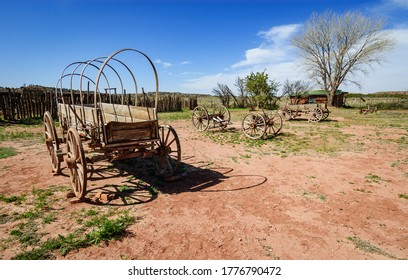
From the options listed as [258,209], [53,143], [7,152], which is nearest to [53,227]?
[53,143]

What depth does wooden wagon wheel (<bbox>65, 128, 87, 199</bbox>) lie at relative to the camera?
3.95 m

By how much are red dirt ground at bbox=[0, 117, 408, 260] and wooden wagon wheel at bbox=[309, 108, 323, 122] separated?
10035 mm

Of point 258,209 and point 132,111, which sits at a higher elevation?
point 132,111

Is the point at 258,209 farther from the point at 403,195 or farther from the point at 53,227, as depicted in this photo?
the point at 53,227

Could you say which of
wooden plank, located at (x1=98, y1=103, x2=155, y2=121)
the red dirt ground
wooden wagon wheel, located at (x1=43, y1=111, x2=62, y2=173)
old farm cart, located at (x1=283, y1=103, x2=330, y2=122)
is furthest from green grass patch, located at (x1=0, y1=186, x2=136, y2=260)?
old farm cart, located at (x1=283, y1=103, x2=330, y2=122)

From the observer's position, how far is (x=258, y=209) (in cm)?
415

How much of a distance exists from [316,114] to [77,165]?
647 inches

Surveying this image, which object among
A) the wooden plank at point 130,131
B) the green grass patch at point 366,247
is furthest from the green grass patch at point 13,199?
the green grass patch at point 366,247

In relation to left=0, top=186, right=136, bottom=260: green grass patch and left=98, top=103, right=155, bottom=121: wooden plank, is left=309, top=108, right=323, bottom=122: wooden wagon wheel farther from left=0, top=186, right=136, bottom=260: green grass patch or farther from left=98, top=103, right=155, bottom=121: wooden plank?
left=0, top=186, right=136, bottom=260: green grass patch

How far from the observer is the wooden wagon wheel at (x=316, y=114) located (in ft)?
54.8

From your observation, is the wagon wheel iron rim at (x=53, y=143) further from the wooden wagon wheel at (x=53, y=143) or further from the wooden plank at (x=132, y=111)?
the wooden plank at (x=132, y=111)

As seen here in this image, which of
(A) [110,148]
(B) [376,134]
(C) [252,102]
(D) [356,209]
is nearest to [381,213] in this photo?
(D) [356,209]

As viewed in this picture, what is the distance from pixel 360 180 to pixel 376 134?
725 centimetres
